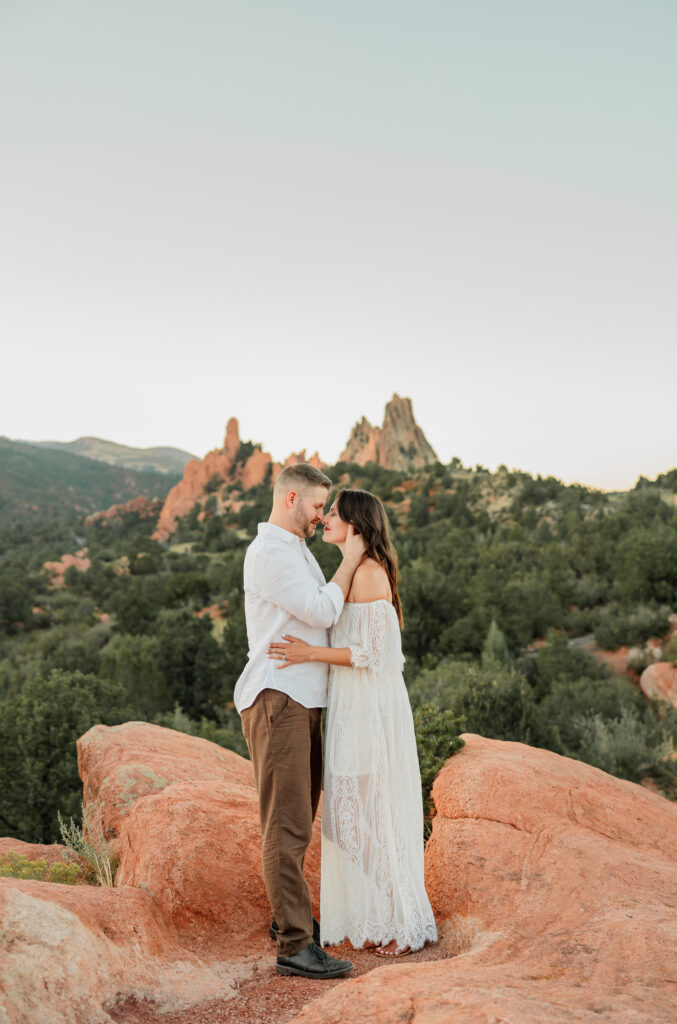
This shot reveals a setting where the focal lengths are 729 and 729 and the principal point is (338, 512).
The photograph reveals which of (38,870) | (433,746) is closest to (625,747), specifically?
(433,746)

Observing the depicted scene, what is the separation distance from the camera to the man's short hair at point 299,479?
3.83 m

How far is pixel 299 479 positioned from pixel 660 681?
1491 cm

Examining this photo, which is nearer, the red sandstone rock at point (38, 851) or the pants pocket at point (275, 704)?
the pants pocket at point (275, 704)

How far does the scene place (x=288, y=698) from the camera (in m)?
3.78

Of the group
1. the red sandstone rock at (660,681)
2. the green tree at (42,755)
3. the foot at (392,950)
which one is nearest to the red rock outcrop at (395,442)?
the red sandstone rock at (660,681)

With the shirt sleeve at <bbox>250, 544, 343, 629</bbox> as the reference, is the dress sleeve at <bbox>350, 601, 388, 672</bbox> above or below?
below

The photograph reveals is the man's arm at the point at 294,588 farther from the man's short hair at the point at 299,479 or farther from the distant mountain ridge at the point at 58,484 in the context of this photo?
the distant mountain ridge at the point at 58,484

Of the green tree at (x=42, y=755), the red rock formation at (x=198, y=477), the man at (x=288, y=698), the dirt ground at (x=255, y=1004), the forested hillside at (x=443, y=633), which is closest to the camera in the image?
the dirt ground at (x=255, y=1004)

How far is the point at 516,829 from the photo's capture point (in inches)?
185

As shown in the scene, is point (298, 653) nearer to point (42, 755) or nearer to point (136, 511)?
point (42, 755)

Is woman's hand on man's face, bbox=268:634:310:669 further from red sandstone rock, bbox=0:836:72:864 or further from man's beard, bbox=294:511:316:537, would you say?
red sandstone rock, bbox=0:836:72:864

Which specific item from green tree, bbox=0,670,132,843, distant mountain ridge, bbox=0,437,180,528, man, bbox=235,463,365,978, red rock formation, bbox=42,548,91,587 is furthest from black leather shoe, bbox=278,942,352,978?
distant mountain ridge, bbox=0,437,180,528

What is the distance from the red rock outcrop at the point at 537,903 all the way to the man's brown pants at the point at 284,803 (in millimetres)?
617

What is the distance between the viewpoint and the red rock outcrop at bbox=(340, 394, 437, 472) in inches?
3056
